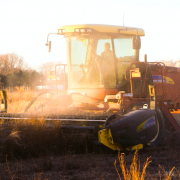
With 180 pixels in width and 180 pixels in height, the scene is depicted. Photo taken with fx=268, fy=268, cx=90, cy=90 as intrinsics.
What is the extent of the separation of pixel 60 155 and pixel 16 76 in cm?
2913

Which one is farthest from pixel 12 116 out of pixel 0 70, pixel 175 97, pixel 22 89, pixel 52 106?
pixel 0 70

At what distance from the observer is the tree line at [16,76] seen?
103 ft

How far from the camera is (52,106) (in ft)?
25.9

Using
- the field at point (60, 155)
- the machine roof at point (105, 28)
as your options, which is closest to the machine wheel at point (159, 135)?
the field at point (60, 155)

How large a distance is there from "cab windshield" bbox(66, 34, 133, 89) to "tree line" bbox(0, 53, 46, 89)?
1646 cm

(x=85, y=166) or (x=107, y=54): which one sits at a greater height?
(x=107, y=54)

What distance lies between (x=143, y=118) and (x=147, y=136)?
13.1 inches

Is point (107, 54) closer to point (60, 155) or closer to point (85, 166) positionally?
point (60, 155)

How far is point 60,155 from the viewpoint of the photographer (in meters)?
4.67

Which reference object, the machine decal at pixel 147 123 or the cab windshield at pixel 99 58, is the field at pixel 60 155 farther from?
the cab windshield at pixel 99 58

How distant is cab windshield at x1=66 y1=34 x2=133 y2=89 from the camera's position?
25.2ft

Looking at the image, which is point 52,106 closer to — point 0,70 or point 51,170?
point 51,170

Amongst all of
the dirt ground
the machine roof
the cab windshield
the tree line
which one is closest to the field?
the dirt ground

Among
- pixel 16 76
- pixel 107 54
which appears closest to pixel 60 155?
pixel 107 54
